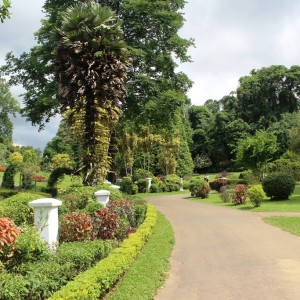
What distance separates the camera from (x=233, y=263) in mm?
8555

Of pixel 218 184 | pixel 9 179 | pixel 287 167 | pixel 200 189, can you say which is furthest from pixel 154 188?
pixel 9 179

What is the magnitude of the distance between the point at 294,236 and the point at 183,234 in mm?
3315

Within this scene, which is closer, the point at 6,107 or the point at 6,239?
the point at 6,239

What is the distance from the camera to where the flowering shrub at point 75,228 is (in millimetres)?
8906

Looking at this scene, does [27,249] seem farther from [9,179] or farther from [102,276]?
[9,179]

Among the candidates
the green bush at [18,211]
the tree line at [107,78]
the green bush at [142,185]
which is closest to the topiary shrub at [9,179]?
the tree line at [107,78]

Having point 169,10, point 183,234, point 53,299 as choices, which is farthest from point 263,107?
point 53,299

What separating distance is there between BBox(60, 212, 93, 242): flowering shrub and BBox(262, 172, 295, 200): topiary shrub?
52.7 ft

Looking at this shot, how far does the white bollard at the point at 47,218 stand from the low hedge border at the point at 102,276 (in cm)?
129

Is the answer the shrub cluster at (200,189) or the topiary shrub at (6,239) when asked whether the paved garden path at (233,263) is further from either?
the shrub cluster at (200,189)

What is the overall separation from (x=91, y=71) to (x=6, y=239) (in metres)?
12.3

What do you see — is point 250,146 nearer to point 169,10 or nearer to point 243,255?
point 169,10

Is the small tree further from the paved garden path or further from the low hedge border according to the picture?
the low hedge border

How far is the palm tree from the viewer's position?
17375 mm
